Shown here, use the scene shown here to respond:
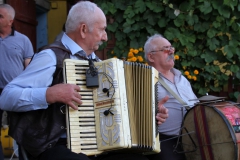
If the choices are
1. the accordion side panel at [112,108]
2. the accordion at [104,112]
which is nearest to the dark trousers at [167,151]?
the accordion at [104,112]

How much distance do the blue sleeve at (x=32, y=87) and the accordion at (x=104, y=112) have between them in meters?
0.17

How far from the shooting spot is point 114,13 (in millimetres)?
5680

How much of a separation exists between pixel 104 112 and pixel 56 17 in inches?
177

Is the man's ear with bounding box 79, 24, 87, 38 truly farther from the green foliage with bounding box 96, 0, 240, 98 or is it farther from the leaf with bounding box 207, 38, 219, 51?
the leaf with bounding box 207, 38, 219, 51

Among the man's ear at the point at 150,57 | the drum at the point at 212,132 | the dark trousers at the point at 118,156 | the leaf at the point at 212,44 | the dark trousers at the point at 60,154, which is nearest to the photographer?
the dark trousers at the point at 60,154

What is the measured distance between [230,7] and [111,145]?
10.3 feet

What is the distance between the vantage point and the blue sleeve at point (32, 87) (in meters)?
2.93

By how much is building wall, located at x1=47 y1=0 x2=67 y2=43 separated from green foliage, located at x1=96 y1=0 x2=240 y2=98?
1.57 meters

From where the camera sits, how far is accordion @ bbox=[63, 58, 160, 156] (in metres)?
2.89

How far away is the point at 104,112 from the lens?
2.91m

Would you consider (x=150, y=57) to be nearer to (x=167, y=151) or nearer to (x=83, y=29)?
(x=167, y=151)

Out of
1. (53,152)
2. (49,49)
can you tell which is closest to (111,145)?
(53,152)

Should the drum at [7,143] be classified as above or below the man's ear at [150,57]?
below

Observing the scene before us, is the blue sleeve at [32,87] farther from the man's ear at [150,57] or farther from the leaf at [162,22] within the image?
the leaf at [162,22]
